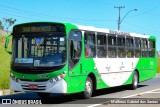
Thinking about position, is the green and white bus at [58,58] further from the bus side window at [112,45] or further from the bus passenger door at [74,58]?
the bus side window at [112,45]

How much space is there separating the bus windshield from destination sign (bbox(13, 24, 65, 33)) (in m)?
0.19

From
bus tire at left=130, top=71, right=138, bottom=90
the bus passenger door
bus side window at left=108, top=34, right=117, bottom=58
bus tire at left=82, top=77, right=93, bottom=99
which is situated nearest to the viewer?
the bus passenger door

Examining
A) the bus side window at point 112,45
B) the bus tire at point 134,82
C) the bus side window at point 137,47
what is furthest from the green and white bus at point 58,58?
the bus side window at point 137,47

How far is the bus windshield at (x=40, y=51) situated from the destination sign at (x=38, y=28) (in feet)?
0.61

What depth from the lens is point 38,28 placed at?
1455 centimetres

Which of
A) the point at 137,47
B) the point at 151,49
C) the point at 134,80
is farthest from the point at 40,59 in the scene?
the point at 151,49

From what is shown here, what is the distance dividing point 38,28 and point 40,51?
90cm

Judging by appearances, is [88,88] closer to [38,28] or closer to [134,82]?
[38,28]

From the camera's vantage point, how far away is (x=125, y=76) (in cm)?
1938

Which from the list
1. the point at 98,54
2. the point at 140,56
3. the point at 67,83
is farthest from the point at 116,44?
the point at 67,83

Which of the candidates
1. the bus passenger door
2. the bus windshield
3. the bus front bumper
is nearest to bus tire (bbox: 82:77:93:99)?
the bus passenger door

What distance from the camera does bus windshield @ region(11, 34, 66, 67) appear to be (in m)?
14.0

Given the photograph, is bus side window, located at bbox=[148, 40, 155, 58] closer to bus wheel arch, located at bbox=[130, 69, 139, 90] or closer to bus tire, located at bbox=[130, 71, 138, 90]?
bus wheel arch, located at bbox=[130, 69, 139, 90]

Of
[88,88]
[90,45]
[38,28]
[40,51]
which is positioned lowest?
[88,88]
